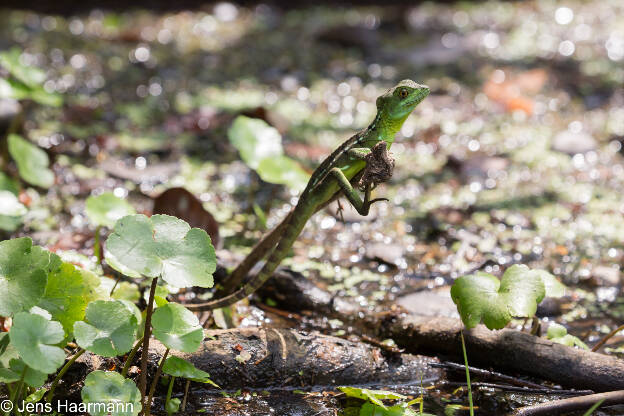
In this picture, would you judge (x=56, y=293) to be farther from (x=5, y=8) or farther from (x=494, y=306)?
(x=5, y=8)

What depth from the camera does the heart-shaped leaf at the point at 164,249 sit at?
7.59ft

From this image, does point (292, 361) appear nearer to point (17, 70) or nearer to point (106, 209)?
point (106, 209)

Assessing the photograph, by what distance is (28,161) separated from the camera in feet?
13.1

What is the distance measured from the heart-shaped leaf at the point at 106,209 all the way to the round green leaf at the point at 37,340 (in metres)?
1.03

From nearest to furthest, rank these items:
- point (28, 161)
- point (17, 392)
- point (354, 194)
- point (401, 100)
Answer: point (17, 392) < point (354, 194) < point (401, 100) < point (28, 161)

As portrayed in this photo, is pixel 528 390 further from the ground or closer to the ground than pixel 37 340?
further from the ground

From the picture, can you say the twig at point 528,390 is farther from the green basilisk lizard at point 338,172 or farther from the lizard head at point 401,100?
the lizard head at point 401,100

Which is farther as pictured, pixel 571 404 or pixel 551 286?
pixel 551 286

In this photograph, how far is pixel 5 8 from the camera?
7.96 m

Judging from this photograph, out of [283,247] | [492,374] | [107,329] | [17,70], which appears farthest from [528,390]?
[17,70]

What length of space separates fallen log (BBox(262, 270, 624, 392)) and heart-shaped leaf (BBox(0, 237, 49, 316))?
59.6 inches

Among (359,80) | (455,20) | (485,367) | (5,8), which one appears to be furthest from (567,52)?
(5,8)

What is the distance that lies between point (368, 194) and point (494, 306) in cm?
64

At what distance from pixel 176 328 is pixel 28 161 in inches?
81.9
